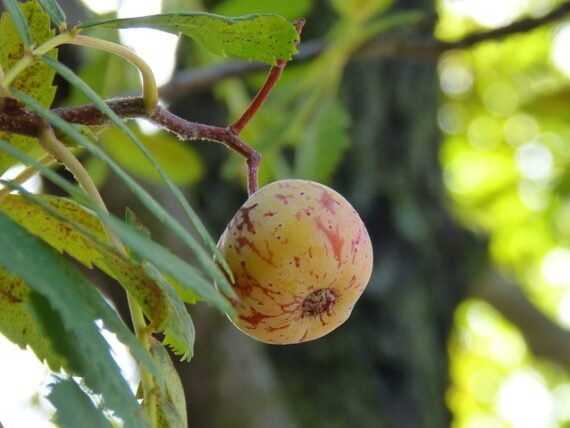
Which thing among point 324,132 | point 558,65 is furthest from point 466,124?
point 324,132

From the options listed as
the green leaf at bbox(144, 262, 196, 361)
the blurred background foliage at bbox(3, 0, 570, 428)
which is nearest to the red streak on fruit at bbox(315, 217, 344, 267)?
the green leaf at bbox(144, 262, 196, 361)

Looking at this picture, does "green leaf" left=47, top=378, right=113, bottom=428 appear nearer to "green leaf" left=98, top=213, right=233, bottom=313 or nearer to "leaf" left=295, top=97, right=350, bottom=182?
"green leaf" left=98, top=213, right=233, bottom=313

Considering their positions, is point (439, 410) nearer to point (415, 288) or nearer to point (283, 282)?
point (415, 288)

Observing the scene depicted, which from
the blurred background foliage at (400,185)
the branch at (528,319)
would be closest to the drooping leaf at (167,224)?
the blurred background foliage at (400,185)

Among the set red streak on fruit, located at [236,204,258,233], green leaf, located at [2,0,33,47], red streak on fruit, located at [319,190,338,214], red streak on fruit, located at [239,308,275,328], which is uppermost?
green leaf, located at [2,0,33,47]

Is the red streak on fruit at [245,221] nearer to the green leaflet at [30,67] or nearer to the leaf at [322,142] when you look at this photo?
the green leaflet at [30,67]

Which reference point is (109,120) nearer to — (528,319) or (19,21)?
(19,21)
